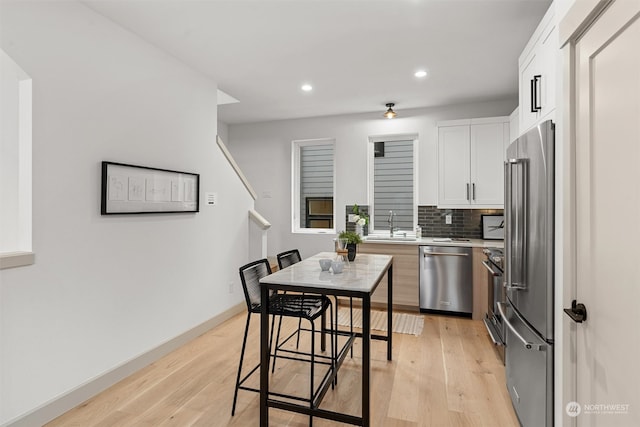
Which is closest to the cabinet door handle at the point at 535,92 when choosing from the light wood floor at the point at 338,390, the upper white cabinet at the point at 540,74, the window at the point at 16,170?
the upper white cabinet at the point at 540,74

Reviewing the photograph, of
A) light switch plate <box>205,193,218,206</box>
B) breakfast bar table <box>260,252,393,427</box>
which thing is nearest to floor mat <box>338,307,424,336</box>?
breakfast bar table <box>260,252,393,427</box>

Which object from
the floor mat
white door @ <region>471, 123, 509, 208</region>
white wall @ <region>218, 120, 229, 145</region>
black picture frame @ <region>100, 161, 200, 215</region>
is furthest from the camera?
white wall @ <region>218, 120, 229, 145</region>

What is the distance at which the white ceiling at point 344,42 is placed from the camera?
2285mm

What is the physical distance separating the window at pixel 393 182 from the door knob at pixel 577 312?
3423mm

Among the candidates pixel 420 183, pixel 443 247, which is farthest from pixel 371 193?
pixel 443 247

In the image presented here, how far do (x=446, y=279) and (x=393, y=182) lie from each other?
61.7 inches

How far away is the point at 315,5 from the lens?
7.39 ft

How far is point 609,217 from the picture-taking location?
1.19m

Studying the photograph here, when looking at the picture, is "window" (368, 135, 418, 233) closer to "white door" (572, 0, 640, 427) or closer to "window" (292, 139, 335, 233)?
"window" (292, 139, 335, 233)

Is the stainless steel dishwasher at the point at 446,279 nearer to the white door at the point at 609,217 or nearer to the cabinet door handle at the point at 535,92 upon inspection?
the cabinet door handle at the point at 535,92

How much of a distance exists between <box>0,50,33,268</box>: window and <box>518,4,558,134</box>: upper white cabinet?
112 inches

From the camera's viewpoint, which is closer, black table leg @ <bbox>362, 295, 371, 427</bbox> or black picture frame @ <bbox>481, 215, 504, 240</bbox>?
black table leg @ <bbox>362, 295, 371, 427</bbox>

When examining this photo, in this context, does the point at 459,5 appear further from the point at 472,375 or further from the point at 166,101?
the point at 472,375

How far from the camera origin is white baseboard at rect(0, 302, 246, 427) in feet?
6.42
